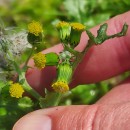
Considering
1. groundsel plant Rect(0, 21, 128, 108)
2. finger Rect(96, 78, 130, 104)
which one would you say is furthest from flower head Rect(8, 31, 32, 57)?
finger Rect(96, 78, 130, 104)

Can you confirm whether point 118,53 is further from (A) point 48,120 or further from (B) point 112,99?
(A) point 48,120

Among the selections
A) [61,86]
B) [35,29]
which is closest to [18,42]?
[35,29]

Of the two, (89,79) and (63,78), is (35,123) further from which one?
(89,79)

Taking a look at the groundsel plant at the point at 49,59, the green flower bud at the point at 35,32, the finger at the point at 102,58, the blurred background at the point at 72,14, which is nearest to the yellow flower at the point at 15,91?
the groundsel plant at the point at 49,59

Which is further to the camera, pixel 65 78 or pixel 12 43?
pixel 12 43

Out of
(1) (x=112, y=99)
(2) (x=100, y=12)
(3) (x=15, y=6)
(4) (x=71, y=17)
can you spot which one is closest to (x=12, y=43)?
(1) (x=112, y=99)

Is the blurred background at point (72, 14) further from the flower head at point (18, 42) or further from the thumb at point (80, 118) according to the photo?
the thumb at point (80, 118)
